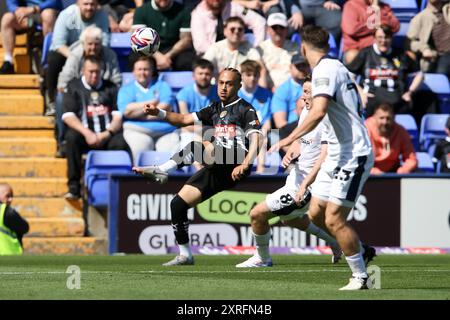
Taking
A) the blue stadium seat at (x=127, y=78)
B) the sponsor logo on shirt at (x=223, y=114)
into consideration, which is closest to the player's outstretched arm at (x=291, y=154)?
the sponsor logo on shirt at (x=223, y=114)

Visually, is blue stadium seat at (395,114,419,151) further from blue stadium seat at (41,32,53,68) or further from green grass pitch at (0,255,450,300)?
blue stadium seat at (41,32,53,68)

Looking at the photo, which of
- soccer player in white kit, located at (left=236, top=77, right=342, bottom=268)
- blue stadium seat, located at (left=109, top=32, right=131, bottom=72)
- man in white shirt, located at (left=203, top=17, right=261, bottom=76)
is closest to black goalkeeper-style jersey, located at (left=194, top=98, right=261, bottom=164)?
soccer player in white kit, located at (left=236, top=77, right=342, bottom=268)

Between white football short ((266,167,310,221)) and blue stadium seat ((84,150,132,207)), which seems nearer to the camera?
white football short ((266,167,310,221))

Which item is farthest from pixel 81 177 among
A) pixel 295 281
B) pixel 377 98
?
pixel 295 281

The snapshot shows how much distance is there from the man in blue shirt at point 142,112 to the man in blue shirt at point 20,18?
237 centimetres

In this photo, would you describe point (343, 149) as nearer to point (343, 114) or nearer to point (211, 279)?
point (343, 114)

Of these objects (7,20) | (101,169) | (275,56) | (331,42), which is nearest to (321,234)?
(101,169)

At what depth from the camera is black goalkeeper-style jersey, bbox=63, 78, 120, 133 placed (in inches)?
720

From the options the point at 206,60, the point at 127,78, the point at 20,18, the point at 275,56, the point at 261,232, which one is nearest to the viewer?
the point at 261,232

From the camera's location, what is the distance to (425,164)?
1839cm

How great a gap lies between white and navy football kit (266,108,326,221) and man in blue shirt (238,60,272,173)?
4288 mm

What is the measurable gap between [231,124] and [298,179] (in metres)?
0.98

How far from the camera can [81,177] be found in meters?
18.4

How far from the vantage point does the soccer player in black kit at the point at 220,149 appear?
44.0 feet
